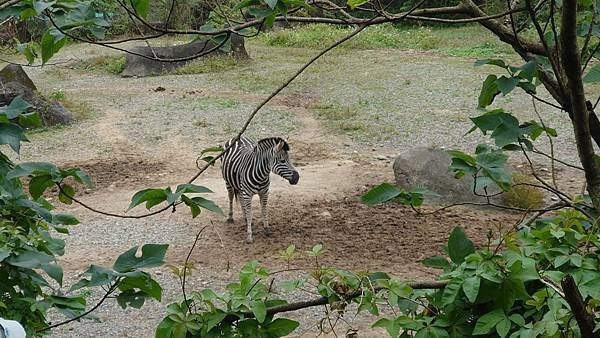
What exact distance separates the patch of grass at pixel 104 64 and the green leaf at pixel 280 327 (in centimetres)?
1680

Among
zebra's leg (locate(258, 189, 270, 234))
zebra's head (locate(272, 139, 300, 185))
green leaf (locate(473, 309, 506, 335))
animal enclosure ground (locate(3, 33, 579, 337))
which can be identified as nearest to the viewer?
green leaf (locate(473, 309, 506, 335))

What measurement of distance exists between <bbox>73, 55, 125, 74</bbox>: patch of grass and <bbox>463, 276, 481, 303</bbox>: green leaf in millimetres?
17087

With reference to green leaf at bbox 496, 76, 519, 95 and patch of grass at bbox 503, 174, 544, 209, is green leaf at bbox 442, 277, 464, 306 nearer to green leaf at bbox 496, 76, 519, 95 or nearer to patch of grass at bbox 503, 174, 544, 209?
green leaf at bbox 496, 76, 519, 95

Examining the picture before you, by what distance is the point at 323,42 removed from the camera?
69.1ft

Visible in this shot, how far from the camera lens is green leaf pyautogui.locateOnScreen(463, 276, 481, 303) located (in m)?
1.71

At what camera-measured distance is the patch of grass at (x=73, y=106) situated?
12.9 metres

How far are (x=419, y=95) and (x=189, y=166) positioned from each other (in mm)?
5416

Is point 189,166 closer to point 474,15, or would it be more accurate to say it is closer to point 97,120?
point 97,120

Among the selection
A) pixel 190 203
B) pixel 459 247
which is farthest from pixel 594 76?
pixel 190 203

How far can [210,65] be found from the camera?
1778cm

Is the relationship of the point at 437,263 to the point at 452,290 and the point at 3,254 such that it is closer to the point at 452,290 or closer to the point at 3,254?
the point at 452,290

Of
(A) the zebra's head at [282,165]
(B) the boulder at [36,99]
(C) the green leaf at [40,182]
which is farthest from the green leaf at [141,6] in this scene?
(B) the boulder at [36,99]

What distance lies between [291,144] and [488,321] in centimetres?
876

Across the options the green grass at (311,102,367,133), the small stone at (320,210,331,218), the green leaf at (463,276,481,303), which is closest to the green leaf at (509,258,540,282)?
the green leaf at (463,276,481,303)
